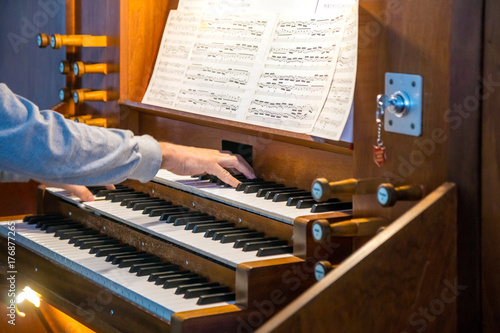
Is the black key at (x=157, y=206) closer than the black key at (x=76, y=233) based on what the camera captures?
Yes

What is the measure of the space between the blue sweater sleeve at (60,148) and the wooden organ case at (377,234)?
0.37 meters

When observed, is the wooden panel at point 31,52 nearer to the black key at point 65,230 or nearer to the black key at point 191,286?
the black key at point 65,230

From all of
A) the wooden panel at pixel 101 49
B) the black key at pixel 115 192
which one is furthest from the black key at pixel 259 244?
the wooden panel at pixel 101 49

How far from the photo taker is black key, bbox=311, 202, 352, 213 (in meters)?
Answer: 2.49

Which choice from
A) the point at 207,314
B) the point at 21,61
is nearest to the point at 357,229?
the point at 207,314

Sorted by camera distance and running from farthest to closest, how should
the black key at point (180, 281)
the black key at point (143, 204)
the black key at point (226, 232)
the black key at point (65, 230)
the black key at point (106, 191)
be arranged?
the black key at point (106, 191)
the black key at point (65, 230)
the black key at point (143, 204)
the black key at point (226, 232)
the black key at point (180, 281)

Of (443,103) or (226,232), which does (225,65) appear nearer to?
(226,232)

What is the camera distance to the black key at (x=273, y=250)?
2422 mm

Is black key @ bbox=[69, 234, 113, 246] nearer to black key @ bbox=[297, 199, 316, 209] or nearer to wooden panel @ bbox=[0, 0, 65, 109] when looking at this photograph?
black key @ bbox=[297, 199, 316, 209]

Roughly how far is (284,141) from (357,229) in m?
0.82

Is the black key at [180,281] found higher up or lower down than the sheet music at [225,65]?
lower down

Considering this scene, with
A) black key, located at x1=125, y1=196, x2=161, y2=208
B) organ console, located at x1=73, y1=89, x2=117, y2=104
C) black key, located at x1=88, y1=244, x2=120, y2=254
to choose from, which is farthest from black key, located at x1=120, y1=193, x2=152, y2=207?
organ console, located at x1=73, y1=89, x2=117, y2=104

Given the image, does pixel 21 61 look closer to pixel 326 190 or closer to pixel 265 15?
pixel 265 15

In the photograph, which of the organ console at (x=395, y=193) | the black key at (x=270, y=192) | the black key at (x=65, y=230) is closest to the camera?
the organ console at (x=395, y=193)
